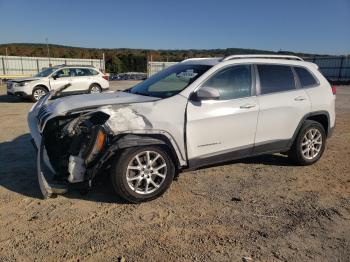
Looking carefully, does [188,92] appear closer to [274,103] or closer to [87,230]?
[274,103]

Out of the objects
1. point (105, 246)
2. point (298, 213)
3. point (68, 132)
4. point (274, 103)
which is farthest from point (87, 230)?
point (274, 103)

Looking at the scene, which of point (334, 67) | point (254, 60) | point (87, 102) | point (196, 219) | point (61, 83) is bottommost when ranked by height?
point (196, 219)

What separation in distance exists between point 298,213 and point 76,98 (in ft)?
10.6

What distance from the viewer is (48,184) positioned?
4273 mm

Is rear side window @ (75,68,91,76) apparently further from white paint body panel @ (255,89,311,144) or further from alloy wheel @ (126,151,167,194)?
alloy wheel @ (126,151,167,194)

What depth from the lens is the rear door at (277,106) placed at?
528 cm

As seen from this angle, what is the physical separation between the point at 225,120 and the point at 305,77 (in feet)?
6.31

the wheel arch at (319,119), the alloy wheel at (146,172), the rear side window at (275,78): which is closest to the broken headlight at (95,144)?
the alloy wheel at (146,172)

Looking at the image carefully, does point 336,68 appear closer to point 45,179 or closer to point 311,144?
point 311,144

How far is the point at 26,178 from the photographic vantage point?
520 centimetres

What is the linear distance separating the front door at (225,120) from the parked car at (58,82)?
37.0ft

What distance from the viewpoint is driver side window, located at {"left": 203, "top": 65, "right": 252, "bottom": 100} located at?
16.1 ft

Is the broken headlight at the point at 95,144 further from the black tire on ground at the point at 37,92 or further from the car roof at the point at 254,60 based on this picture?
the black tire on ground at the point at 37,92

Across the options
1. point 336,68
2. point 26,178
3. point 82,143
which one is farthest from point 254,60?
point 336,68
